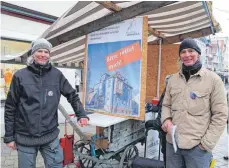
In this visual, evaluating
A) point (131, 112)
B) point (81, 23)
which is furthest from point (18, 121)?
point (81, 23)

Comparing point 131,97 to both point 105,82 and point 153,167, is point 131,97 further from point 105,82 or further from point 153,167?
point 153,167

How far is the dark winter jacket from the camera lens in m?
2.42

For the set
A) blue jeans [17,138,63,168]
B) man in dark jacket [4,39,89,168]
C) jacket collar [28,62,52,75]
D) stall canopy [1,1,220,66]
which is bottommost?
blue jeans [17,138,63,168]

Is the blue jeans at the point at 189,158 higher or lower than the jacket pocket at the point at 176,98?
lower

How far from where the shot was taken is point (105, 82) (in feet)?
12.7

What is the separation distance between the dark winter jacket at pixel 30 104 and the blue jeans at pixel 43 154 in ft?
0.51

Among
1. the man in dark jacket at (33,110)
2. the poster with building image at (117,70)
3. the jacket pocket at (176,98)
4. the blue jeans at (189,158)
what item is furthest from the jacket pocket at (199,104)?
the man in dark jacket at (33,110)

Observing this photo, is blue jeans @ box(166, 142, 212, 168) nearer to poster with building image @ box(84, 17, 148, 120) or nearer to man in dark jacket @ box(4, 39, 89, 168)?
poster with building image @ box(84, 17, 148, 120)

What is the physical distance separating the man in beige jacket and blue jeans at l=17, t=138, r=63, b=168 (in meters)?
1.27

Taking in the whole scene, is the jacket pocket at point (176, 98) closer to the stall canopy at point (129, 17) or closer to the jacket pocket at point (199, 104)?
the jacket pocket at point (199, 104)

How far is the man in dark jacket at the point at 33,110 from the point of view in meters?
2.43

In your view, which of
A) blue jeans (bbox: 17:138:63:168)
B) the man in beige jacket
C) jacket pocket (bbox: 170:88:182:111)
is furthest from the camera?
blue jeans (bbox: 17:138:63:168)

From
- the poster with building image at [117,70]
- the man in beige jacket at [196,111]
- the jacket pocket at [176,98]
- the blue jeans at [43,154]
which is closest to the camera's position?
the man in beige jacket at [196,111]

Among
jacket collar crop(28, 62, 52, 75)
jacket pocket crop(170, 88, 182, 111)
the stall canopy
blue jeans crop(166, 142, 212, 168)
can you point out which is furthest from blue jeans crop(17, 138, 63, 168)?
the stall canopy
